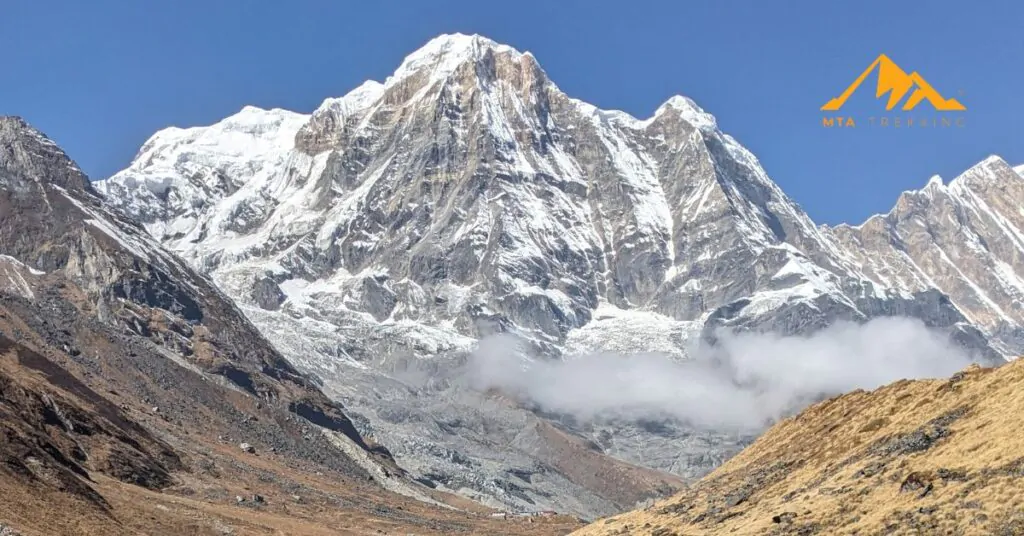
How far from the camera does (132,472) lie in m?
185

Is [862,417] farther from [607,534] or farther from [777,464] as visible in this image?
[607,534]

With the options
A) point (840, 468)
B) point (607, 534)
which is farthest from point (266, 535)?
point (840, 468)

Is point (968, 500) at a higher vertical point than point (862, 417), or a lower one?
lower

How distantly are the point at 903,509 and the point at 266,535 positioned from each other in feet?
359

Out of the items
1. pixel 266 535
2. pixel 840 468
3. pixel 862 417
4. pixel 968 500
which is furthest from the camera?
pixel 266 535

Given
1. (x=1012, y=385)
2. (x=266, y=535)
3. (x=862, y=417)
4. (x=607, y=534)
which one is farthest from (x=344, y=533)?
(x=1012, y=385)

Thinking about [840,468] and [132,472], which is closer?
[840,468]

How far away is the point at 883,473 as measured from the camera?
72.0 m

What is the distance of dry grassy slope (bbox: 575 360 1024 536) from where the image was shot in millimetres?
61906

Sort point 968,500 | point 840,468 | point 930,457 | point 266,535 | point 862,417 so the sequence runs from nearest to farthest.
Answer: point 968,500 → point 930,457 → point 840,468 → point 862,417 → point 266,535

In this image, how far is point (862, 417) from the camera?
8769 centimetres

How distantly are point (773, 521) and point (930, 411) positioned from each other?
45.9ft

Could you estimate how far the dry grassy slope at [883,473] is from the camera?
6191cm

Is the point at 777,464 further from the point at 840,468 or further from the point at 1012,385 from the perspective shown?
the point at 1012,385
